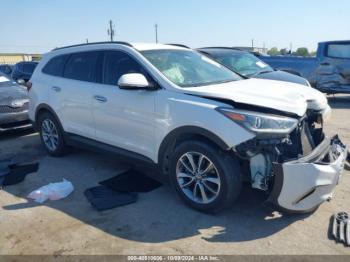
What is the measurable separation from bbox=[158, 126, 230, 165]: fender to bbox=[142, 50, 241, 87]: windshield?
57cm

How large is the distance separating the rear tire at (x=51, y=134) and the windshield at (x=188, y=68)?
7.30 feet

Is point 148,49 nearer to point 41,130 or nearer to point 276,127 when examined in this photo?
point 276,127

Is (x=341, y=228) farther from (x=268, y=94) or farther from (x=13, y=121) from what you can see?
(x=13, y=121)

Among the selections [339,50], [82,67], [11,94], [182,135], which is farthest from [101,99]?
[339,50]

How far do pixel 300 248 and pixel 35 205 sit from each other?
2984 millimetres

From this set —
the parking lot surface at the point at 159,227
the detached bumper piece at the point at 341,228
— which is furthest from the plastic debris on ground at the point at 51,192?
the detached bumper piece at the point at 341,228

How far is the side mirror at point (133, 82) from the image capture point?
389cm

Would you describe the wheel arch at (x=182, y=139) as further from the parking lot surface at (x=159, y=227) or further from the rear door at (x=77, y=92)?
the rear door at (x=77, y=92)

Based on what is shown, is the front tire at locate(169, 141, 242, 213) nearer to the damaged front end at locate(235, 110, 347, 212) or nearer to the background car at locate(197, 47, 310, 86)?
Answer: the damaged front end at locate(235, 110, 347, 212)

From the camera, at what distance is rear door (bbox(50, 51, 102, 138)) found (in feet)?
16.2

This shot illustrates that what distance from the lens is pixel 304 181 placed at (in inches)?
126

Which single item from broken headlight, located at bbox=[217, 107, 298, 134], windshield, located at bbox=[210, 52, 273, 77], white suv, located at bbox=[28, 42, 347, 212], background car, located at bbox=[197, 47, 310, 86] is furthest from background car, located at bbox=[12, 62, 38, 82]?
broken headlight, located at bbox=[217, 107, 298, 134]

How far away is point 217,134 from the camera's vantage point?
3434 millimetres

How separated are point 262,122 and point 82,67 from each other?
9.86 feet
